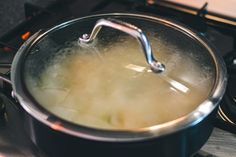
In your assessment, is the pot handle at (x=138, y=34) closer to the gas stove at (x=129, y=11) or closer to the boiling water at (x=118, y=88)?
the boiling water at (x=118, y=88)

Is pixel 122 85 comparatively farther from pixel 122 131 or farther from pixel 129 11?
pixel 129 11

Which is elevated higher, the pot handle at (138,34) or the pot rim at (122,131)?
the pot handle at (138,34)

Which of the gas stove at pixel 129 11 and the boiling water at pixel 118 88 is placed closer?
the boiling water at pixel 118 88

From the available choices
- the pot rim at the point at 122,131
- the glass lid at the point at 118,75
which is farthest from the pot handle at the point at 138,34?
the pot rim at the point at 122,131

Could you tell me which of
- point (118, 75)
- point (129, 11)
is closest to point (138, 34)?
point (118, 75)

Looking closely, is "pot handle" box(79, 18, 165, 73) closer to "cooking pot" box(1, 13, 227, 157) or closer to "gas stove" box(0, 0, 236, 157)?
"cooking pot" box(1, 13, 227, 157)
